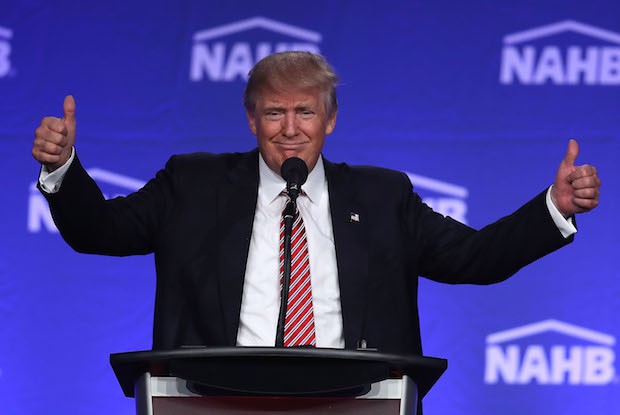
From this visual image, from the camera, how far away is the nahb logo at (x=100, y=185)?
150 inches

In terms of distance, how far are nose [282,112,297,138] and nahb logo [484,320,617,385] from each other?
1460mm

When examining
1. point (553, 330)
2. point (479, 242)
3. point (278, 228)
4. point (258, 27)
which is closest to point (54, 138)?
point (278, 228)

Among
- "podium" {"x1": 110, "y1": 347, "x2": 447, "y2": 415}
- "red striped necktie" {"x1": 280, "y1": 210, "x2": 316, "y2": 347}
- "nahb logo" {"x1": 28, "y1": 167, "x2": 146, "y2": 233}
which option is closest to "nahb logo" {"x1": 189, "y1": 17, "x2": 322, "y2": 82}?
"nahb logo" {"x1": 28, "y1": 167, "x2": 146, "y2": 233}

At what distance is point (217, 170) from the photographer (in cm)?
263

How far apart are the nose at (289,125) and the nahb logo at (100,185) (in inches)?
53.4

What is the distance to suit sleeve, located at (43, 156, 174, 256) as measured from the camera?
229 cm

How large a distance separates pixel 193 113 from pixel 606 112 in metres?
1.44

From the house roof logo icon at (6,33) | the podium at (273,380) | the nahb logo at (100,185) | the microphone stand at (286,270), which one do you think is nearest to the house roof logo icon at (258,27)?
the nahb logo at (100,185)

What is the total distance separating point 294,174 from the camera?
2129mm

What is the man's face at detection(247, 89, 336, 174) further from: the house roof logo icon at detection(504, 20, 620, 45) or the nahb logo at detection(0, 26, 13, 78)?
the nahb logo at detection(0, 26, 13, 78)

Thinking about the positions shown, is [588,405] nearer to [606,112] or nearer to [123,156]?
[606,112]

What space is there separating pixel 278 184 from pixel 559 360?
59.8 inches

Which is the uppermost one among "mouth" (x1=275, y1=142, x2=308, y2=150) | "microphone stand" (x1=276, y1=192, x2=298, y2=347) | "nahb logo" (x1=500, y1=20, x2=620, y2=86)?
"nahb logo" (x1=500, y1=20, x2=620, y2=86)

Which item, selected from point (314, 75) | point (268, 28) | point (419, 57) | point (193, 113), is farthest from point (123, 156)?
point (314, 75)
